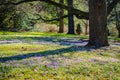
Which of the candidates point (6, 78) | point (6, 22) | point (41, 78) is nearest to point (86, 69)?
point (41, 78)

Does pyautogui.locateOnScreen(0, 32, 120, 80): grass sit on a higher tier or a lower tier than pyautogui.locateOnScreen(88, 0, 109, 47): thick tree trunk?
lower

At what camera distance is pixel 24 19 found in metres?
51.0

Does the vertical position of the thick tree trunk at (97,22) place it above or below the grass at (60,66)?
above

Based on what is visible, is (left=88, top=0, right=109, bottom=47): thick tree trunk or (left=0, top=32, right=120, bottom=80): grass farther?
(left=88, top=0, right=109, bottom=47): thick tree trunk

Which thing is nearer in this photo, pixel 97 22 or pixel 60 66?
pixel 60 66

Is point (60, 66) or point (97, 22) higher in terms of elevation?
point (97, 22)

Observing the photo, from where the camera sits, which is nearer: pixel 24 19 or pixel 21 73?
pixel 21 73

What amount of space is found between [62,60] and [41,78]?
121 inches

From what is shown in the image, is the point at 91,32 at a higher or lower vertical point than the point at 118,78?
higher

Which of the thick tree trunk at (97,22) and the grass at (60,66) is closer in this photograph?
the grass at (60,66)

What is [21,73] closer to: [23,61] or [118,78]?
[23,61]

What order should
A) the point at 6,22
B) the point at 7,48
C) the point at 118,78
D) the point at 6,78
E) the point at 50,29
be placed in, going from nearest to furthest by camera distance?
the point at 6,78 → the point at 118,78 → the point at 7,48 → the point at 6,22 → the point at 50,29

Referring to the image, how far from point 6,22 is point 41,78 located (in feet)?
123

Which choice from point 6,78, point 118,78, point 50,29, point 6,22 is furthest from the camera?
point 50,29
